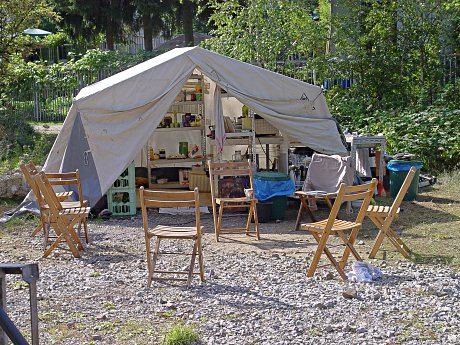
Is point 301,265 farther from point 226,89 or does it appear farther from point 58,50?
point 58,50

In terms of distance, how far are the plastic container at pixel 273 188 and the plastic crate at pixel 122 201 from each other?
187 cm

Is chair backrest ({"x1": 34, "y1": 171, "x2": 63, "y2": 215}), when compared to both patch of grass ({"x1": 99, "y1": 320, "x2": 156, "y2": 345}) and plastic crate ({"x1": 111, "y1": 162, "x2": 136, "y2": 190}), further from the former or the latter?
plastic crate ({"x1": 111, "y1": 162, "x2": 136, "y2": 190})

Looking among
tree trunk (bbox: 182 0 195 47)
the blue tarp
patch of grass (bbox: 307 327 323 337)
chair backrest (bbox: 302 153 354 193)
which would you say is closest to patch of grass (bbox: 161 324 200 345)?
patch of grass (bbox: 307 327 323 337)

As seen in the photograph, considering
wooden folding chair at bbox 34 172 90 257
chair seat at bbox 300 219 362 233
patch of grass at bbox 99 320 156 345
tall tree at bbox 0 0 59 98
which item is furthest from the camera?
tall tree at bbox 0 0 59 98

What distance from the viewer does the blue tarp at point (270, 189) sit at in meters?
10.3

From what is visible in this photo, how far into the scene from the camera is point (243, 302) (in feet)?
20.3

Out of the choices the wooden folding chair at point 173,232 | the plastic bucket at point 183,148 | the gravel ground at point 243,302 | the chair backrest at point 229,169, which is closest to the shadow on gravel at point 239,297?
the gravel ground at point 243,302

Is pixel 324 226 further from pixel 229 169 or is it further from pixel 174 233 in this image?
pixel 229 169

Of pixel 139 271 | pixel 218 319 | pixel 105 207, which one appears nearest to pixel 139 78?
pixel 105 207

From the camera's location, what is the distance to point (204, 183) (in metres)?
12.2

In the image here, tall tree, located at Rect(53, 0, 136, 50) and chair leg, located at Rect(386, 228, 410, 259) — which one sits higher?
tall tree, located at Rect(53, 0, 136, 50)

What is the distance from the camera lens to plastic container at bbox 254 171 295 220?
10.3 meters

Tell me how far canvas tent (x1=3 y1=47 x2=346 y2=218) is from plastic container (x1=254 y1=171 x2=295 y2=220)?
116 centimetres

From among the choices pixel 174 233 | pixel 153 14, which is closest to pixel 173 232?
pixel 174 233
